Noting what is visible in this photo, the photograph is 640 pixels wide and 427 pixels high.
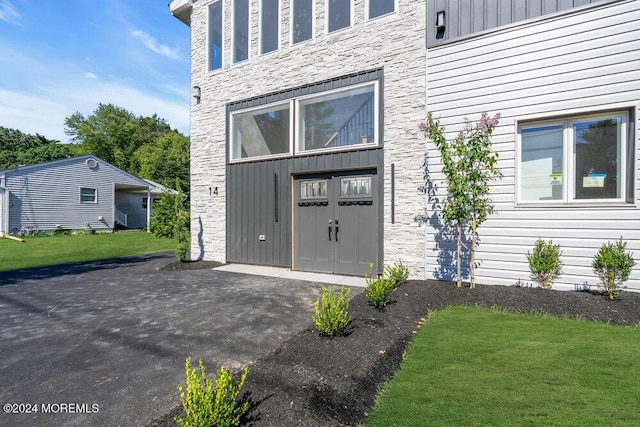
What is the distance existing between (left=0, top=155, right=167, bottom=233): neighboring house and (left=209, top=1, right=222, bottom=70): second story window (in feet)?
48.4

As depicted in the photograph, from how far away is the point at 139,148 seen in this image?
4244 cm

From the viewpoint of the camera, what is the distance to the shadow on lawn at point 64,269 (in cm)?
722

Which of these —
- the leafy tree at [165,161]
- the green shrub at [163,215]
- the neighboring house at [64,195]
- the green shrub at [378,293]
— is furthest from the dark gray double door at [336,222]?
the leafy tree at [165,161]

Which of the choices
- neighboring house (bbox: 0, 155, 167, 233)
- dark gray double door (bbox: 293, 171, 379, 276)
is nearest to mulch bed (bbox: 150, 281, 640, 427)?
dark gray double door (bbox: 293, 171, 379, 276)

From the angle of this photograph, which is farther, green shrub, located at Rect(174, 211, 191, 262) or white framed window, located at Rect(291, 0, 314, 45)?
green shrub, located at Rect(174, 211, 191, 262)

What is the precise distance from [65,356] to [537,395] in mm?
4274

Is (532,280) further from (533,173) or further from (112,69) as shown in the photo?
(112,69)

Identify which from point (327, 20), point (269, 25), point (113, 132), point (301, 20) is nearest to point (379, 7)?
point (327, 20)

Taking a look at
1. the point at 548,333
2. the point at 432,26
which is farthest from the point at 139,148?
the point at 548,333

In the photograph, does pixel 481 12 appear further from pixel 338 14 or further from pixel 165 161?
pixel 165 161

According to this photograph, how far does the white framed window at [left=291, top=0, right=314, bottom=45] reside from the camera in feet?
24.1

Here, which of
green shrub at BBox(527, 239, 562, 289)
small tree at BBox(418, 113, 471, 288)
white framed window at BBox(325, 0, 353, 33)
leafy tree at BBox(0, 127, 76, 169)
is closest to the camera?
green shrub at BBox(527, 239, 562, 289)

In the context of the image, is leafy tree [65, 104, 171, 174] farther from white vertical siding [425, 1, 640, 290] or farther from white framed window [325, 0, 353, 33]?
white vertical siding [425, 1, 640, 290]

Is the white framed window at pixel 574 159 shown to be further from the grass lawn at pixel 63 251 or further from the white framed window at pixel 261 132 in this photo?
the grass lawn at pixel 63 251
